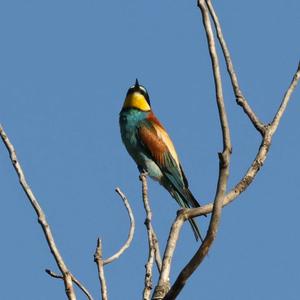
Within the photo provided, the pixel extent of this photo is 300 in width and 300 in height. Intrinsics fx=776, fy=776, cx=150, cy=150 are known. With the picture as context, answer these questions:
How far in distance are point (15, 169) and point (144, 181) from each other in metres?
0.64

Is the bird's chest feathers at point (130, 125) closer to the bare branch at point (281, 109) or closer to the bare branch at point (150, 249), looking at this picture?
the bare branch at point (150, 249)

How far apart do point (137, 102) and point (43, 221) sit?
5.04 metres

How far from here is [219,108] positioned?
273 centimetres

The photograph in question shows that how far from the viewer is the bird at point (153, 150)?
7275 millimetres

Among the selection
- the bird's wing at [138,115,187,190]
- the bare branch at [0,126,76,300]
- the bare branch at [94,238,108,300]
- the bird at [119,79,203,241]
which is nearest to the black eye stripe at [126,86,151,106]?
the bird at [119,79,203,241]

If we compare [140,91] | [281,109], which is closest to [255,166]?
[281,109]

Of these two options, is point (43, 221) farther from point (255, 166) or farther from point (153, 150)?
point (153, 150)

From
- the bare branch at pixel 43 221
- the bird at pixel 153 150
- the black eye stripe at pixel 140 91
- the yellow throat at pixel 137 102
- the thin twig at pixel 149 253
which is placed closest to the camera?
the bare branch at pixel 43 221

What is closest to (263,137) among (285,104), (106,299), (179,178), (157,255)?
(285,104)

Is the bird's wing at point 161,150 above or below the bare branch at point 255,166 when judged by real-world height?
above

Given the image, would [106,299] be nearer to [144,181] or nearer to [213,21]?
[144,181]

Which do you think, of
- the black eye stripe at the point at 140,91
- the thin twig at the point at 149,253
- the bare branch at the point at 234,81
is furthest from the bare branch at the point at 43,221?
the black eye stripe at the point at 140,91

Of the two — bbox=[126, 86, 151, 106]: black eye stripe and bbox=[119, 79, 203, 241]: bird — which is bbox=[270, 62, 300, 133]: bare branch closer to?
bbox=[119, 79, 203, 241]: bird

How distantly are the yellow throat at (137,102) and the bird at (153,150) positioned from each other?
0.23 ft
